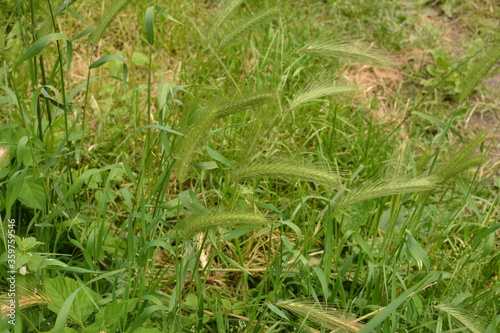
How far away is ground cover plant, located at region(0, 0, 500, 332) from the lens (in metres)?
1.62

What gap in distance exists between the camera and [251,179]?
194 centimetres

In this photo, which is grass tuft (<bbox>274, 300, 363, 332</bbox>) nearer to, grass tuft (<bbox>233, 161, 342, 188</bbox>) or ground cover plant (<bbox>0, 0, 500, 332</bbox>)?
ground cover plant (<bbox>0, 0, 500, 332</bbox>)

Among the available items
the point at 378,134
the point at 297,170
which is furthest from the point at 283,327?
the point at 378,134

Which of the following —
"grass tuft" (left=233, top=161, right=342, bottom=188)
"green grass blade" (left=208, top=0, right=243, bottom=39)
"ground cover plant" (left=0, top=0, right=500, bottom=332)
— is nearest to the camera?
"grass tuft" (left=233, top=161, right=342, bottom=188)

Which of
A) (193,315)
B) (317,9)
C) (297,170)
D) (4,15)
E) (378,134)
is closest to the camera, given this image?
(297,170)

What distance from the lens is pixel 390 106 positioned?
329cm

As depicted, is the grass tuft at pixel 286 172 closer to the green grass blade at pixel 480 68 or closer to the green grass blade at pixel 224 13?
the green grass blade at pixel 224 13

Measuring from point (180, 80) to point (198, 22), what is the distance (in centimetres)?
61

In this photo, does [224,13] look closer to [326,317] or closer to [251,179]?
[251,179]

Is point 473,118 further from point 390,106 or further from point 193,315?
point 193,315

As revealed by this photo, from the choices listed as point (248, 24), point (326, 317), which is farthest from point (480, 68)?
point (326, 317)

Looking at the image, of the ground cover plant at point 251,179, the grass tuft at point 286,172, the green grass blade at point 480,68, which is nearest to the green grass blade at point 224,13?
the ground cover plant at point 251,179

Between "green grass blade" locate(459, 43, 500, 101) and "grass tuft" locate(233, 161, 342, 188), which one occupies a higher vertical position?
"green grass blade" locate(459, 43, 500, 101)

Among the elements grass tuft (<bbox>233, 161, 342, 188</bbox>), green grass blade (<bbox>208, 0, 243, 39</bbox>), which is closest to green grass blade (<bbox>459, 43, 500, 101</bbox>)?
grass tuft (<bbox>233, 161, 342, 188</bbox>)
